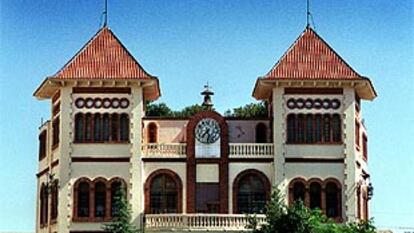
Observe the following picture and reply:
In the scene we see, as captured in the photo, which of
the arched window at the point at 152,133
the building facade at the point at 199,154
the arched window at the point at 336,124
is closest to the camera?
the building facade at the point at 199,154

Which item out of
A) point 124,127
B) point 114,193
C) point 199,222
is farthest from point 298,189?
point 124,127

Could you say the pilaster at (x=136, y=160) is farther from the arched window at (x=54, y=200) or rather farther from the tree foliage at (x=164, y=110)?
the tree foliage at (x=164, y=110)

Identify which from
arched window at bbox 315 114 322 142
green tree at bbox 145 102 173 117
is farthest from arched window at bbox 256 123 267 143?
green tree at bbox 145 102 173 117

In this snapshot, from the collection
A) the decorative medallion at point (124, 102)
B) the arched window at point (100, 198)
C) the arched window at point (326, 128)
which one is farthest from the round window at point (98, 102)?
the arched window at point (326, 128)

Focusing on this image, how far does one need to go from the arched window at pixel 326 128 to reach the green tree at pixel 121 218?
11.9 m

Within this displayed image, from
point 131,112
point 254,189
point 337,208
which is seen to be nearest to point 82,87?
point 131,112

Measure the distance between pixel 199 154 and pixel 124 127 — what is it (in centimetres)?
460

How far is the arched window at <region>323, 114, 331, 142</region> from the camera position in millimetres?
57312

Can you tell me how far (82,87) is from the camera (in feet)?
188

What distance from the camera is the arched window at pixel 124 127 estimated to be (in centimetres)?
5728

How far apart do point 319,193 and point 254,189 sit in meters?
3.72

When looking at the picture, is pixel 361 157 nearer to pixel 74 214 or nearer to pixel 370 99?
pixel 370 99

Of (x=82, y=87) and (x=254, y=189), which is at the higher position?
(x=82, y=87)

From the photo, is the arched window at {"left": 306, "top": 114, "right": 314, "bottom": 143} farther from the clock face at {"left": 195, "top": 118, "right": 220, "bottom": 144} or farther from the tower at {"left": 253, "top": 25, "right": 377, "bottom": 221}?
the clock face at {"left": 195, "top": 118, "right": 220, "bottom": 144}
